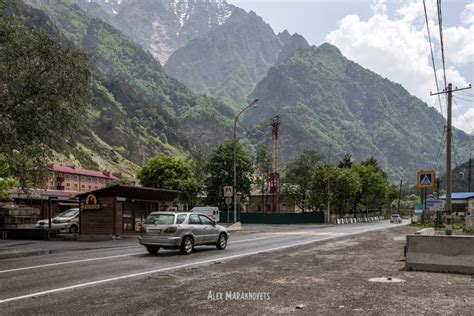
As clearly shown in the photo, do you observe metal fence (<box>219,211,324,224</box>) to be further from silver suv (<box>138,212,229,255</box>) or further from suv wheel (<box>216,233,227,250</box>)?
silver suv (<box>138,212,229,255</box>)

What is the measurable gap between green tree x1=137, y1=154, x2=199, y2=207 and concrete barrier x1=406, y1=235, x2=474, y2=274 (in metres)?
64.8

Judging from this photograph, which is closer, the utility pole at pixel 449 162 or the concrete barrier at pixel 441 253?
the concrete barrier at pixel 441 253

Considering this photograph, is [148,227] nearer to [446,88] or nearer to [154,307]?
[154,307]

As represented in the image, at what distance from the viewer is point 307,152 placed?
9288cm

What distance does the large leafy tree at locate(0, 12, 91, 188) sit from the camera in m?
19.8

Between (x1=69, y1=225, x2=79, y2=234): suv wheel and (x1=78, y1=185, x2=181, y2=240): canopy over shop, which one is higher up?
(x1=78, y1=185, x2=181, y2=240): canopy over shop

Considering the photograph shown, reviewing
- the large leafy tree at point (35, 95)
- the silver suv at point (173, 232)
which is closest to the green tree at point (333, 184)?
the large leafy tree at point (35, 95)

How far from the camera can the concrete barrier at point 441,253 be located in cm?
1138

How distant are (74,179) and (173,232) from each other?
110 meters

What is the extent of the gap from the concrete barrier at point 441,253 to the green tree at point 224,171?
6137 cm

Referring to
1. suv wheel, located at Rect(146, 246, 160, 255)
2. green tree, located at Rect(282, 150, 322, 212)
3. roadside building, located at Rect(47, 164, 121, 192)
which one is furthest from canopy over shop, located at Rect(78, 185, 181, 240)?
roadside building, located at Rect(47, 164, 121, 192)

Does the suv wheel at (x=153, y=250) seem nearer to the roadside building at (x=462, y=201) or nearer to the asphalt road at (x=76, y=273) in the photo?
the asphalt road at (x=76, y=273)

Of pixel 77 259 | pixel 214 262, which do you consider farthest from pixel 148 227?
pixel 214 262

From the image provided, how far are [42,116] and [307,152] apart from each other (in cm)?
7639
